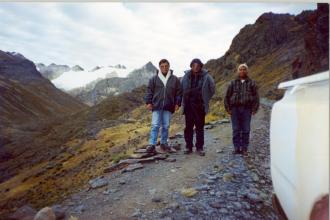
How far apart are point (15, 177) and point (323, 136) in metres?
8.69

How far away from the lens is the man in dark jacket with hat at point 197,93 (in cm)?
460

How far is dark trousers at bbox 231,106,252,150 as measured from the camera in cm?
455

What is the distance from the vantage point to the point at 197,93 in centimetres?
465

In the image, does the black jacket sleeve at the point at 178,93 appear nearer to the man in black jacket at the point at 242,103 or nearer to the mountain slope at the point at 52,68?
the man in black jacket at the point at 242,103

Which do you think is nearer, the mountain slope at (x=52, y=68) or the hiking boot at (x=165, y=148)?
the hiking boot at (x=165, y=148)

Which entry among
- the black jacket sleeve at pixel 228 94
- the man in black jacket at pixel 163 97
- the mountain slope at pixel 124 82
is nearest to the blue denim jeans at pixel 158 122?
the man in black jacket at pixel 163 97

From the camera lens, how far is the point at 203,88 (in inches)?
181

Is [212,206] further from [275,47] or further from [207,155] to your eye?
[275,47]

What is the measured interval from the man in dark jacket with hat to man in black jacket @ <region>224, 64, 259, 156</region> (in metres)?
0.27

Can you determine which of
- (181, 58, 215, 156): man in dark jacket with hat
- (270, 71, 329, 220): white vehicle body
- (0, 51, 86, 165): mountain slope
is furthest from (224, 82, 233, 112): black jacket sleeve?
(0, 51, 86, 165): mountain slope

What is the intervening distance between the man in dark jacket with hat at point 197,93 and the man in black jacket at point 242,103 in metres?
0.27

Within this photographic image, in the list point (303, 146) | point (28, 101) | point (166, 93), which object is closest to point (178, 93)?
point (166, 93)

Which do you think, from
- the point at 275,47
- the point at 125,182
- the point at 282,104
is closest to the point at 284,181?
the point at 282,104

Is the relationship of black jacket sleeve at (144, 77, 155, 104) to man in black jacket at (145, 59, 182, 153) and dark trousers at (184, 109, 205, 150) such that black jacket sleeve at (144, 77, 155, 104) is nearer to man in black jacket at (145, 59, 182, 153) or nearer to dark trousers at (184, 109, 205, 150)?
man in black jacket at (145, 59, 182, 153)
